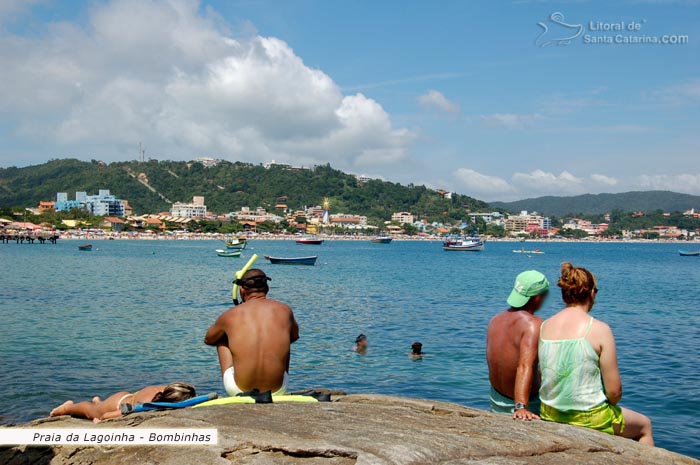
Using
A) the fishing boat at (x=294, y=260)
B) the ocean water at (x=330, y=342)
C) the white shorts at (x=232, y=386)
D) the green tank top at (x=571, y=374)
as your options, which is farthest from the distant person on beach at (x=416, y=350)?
the fishing boat at (x=294, y=260)

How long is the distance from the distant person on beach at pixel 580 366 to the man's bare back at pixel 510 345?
0.42ft

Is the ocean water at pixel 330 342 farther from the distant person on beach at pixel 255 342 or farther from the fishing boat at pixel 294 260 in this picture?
the fishing boat at pixel 294 260

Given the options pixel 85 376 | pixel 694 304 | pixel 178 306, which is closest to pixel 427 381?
pixel 85 376

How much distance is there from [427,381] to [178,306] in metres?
18.9

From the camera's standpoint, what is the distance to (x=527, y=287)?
569 centimetres

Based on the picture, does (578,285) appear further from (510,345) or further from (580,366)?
(510,345)

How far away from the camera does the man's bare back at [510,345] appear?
5629 mm

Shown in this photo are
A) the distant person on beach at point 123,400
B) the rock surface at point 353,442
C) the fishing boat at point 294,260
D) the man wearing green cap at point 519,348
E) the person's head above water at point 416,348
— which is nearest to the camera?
the rock surface at point 353,442

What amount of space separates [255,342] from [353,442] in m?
2.11

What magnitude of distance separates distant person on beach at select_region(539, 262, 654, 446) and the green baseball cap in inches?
10.8

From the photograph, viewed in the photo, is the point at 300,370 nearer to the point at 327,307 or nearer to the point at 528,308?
the point at 528,308

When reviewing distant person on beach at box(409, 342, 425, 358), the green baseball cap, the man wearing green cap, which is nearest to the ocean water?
distant person on beach at box(409, 342, 425, 358)

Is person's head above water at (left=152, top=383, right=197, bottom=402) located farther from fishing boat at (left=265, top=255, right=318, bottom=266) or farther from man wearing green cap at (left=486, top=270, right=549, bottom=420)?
fishing boat at (left=265, top=255, right=318, bottom=266)

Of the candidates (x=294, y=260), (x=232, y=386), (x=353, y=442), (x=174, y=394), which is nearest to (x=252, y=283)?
(x=232, y=386)
